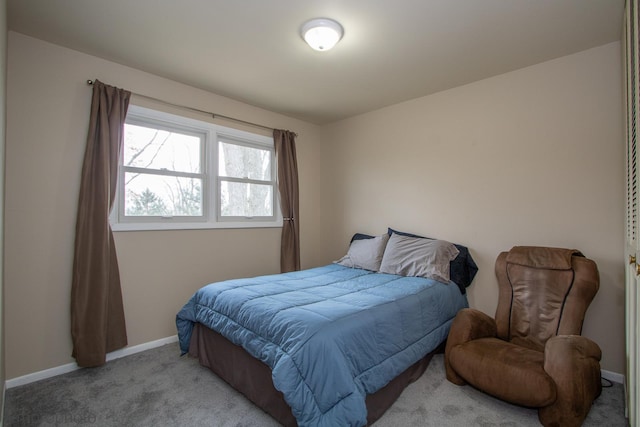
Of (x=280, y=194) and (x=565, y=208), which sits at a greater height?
(x=280, y=194)

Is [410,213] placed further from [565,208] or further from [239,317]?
[239,317]

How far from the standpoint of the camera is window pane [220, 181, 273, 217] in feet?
11.5

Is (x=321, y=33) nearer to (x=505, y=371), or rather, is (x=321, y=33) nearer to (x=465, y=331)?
(x=465, y=331)

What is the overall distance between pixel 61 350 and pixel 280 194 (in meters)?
2.45

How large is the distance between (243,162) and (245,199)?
43 cm

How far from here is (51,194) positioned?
2.40 meters

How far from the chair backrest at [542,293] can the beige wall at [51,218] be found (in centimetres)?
297

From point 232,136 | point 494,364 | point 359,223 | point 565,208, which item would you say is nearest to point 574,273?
point 565,208

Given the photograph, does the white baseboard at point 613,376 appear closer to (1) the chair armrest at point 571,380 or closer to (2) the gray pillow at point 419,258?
(1) the chair armrest at point 571,380

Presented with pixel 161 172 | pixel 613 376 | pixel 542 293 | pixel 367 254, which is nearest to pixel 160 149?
pixel 161 172

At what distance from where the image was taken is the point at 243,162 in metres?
3.66

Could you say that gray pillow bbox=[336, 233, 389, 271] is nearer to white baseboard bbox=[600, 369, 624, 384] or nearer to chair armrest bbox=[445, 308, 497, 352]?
chair armrest bbox=[445, 308, 497, 352]

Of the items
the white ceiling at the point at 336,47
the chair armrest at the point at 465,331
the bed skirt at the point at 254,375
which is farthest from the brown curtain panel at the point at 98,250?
the chair armrest at the point at 465,331

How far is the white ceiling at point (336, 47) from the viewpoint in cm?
196
